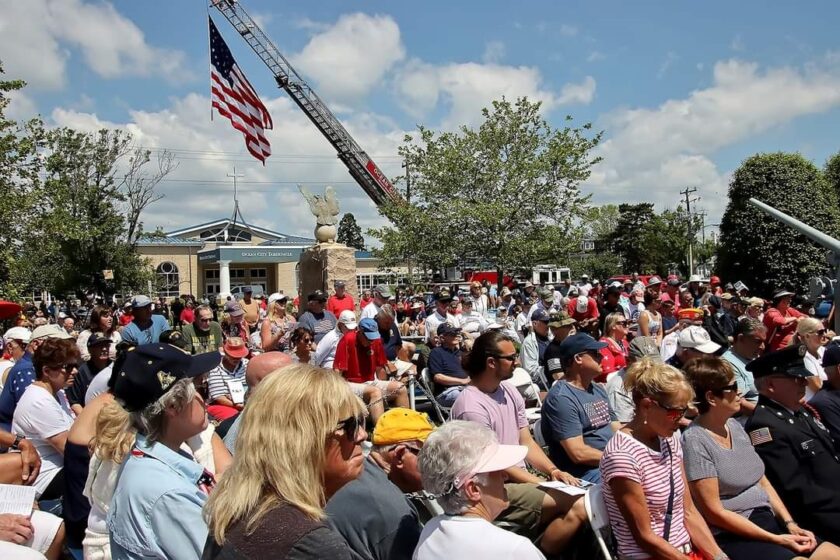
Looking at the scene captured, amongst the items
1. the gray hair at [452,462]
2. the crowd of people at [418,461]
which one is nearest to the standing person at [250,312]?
the crowd of people at [418,461]

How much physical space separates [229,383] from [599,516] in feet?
13.9

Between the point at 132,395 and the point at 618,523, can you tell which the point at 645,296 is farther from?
the point at 132,395

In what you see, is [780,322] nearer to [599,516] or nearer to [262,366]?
[599,516]

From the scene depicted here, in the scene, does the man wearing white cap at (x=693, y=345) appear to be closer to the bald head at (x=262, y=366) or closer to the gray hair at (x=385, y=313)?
the gray hair at (x=385, y=313)

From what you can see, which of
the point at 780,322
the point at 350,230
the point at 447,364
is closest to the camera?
the point at 447,364

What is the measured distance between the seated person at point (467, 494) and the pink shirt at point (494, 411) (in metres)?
1.67

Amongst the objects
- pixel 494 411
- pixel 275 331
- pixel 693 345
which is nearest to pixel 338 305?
pixel 275 331

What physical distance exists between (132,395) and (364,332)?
183 inches

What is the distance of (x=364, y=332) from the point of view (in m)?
6.97

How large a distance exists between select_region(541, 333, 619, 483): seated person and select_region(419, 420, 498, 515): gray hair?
6.35 ft

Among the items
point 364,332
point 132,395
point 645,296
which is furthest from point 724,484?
point 645,296

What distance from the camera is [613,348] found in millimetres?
7320

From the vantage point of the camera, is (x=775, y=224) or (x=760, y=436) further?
(x=775, y=224)

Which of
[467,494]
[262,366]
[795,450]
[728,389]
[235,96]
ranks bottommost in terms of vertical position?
[795,450]
